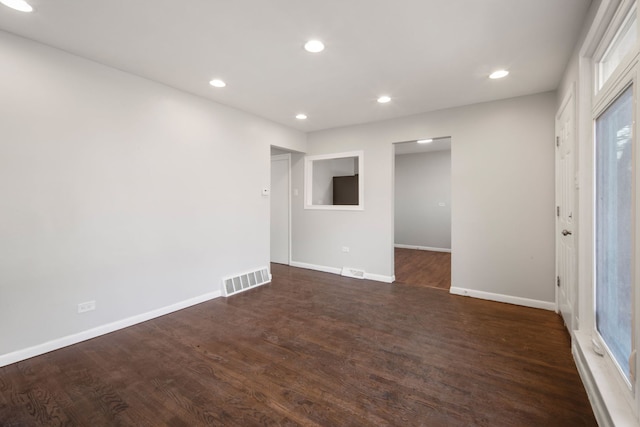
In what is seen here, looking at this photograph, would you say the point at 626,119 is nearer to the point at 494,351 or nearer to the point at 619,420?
the point at 619,420

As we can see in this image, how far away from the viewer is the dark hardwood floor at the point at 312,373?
5.35 ft

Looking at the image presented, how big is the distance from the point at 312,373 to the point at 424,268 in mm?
3832

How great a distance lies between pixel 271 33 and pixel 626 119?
7.37 ft

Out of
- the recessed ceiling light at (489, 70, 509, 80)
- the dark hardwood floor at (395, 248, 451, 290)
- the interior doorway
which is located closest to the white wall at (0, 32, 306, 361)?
the dark hardwood floor at (395, 248, 451, 290)

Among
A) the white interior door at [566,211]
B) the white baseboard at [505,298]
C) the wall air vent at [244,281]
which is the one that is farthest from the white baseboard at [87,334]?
the white interior door at [566,211]

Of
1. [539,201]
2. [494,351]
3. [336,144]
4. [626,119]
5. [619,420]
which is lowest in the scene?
[494,351]

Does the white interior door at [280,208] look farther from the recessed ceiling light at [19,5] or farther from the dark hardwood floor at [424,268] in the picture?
the recessed ceiling light at [19,5]

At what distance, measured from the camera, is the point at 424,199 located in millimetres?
7305

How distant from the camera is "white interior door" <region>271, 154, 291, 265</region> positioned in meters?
5.45

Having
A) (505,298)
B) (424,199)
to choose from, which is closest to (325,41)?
(505,298)

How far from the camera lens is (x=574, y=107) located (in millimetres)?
2264

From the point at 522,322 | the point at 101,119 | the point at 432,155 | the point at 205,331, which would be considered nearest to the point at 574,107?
the point at 522,322

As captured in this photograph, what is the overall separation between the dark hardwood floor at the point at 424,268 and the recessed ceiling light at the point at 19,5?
4.70 m

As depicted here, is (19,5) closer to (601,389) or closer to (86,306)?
(86,306)
